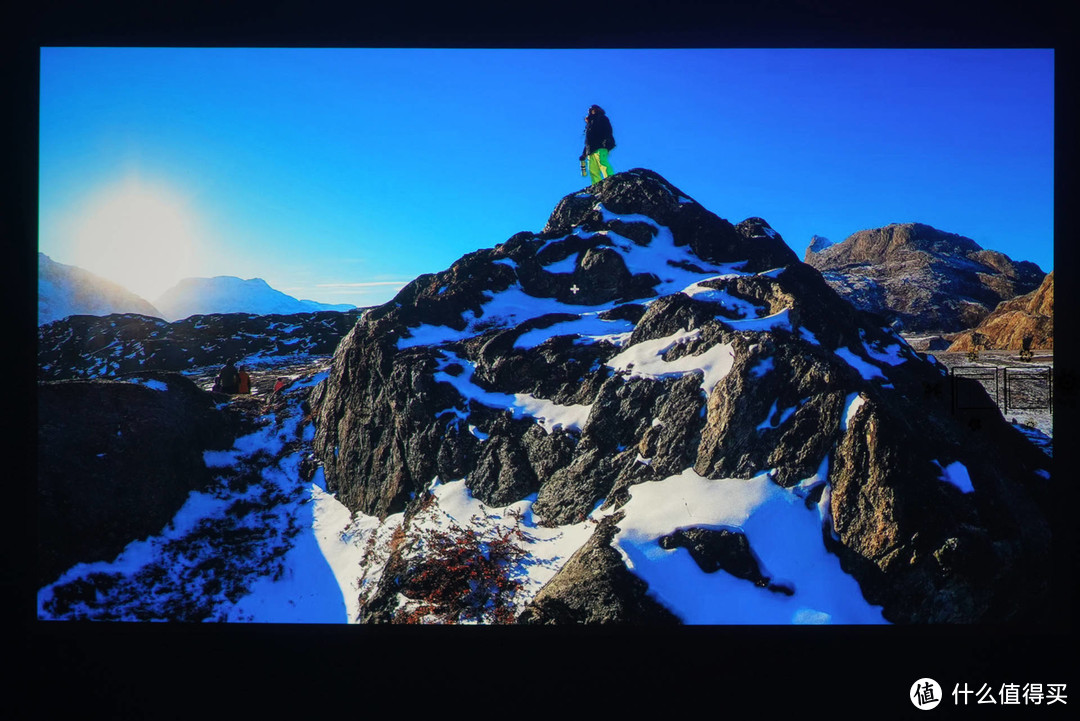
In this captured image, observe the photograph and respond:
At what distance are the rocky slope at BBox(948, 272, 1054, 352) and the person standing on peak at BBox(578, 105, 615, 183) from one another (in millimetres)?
6391

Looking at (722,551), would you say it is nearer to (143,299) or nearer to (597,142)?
(597,142)

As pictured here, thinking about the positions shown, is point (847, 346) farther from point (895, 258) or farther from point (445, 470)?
point (445, 470)

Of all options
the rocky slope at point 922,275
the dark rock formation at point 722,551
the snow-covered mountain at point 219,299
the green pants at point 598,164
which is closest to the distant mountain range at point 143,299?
the snow-covered mountain at point 219,299

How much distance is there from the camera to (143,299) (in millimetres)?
6754

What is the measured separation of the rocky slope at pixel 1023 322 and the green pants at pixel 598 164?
639 cm

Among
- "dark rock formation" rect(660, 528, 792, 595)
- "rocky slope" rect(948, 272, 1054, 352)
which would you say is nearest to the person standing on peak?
"dark rock formation" rect(660, 528, 792, 595)

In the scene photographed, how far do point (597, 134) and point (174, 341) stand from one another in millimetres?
8349

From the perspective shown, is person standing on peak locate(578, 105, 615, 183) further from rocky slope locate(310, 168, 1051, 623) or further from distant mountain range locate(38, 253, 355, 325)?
distant mountain range locate(38, 253, 355, 325)

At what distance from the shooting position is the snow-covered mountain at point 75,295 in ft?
19.2

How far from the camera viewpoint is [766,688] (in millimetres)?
5262

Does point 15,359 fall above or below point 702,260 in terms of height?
below

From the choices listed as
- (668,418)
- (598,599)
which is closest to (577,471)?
(668,418)
